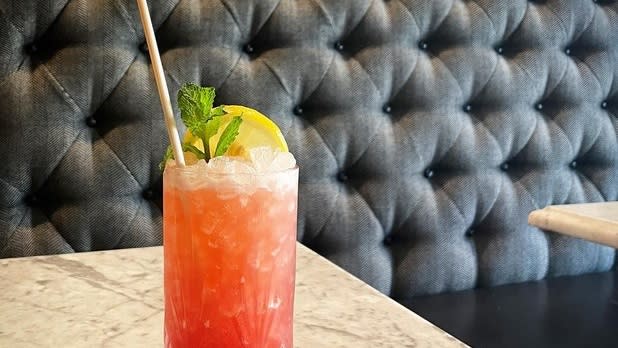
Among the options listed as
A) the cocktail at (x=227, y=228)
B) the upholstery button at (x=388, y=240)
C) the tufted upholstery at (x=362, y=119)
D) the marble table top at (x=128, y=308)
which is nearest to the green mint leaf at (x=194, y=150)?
the cocktail at (x=227, y=228)

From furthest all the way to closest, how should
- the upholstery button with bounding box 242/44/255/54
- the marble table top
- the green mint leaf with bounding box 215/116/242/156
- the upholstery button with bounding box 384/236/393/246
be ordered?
the upholstery button with bounding box 384/236/393/246, the upholstery button with bounding box 242/44/255/54, the marble table top, the green mint leaf with bounding box 215/116/242/156

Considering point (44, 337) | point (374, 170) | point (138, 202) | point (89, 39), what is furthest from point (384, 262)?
point (44, 337)

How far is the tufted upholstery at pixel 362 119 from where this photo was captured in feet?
4.54

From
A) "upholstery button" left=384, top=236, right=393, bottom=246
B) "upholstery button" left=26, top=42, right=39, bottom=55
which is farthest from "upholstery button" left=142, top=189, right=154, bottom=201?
"upholstery button" left=384, top=236, right=393, bottom=246

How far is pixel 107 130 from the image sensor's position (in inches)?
56.2

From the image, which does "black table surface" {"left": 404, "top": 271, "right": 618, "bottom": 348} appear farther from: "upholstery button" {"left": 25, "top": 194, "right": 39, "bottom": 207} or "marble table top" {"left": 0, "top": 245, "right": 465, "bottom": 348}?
"upholstery button" {"left": 25, "top": 194, "right": 39, "bottom": 207}

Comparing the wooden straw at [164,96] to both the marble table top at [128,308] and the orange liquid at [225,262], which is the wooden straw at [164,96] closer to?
the orange liquid at [225,262]

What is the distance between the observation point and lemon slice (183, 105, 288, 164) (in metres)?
0.60

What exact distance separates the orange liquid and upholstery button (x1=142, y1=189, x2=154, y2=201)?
33.9 inches

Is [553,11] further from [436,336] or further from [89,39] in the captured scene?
[436,336]

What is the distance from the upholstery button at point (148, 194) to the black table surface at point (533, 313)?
2.00ft

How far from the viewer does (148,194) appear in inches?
57.9

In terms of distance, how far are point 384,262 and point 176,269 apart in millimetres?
1110

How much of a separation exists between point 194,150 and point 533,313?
1.19m
